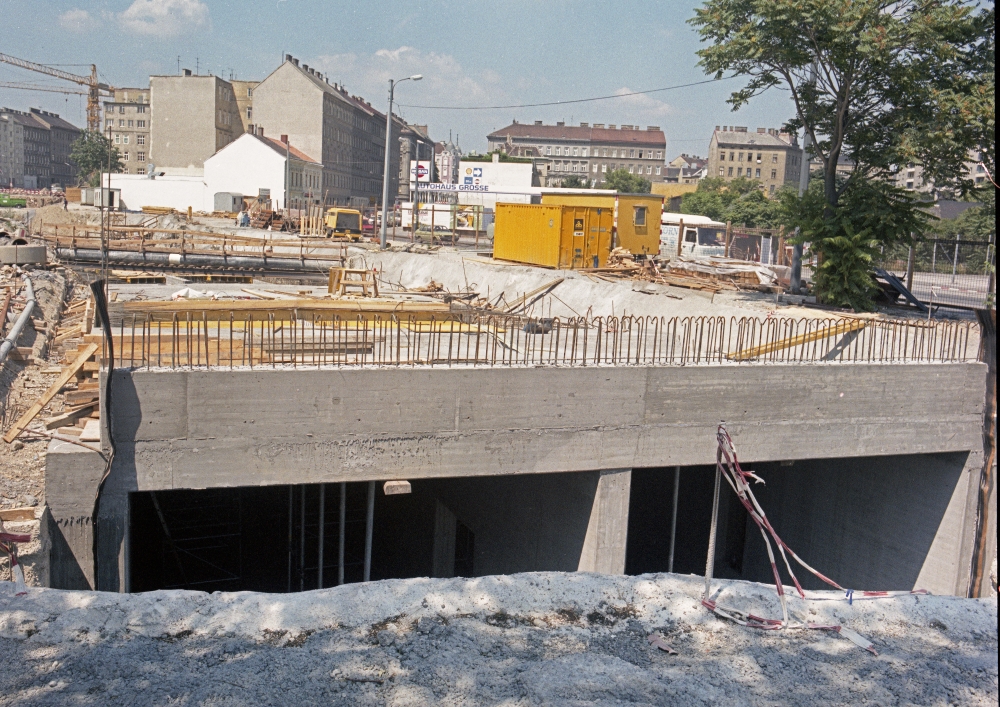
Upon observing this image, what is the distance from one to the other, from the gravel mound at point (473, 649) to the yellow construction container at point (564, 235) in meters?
17.6

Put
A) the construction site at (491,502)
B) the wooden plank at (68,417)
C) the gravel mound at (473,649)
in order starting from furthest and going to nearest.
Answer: the wooden plank at (68,417) < the construction site at (491,502) < the gravel mound at (473,649)

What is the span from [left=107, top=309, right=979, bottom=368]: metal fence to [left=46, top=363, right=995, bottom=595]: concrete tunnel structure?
19.4 inches

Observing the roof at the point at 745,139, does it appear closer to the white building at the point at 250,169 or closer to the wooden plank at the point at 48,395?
the white building at the point at 250,169

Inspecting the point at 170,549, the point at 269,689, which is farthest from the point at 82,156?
the point at 269,689

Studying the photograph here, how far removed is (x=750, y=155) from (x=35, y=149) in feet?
389

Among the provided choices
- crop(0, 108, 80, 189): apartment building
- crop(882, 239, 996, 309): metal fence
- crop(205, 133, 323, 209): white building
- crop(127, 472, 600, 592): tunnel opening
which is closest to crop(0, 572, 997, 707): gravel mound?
crop(127, 472, 600, 592): tunnel opening

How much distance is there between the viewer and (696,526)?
17.1 m

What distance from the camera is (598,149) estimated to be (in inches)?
5659

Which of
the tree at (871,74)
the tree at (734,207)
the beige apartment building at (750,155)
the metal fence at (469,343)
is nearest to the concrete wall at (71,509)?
the metal fence at (469,343)

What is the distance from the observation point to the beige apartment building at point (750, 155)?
5187 inches

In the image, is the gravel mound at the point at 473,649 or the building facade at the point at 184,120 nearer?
the gravel mound at the point at 473,649

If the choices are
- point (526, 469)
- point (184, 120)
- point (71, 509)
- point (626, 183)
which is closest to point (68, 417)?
point (71, 509)

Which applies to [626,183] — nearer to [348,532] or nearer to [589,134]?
[589,134]

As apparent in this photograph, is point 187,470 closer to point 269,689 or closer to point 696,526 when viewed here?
point 269,689
